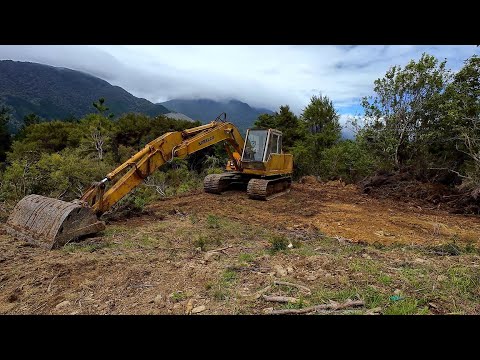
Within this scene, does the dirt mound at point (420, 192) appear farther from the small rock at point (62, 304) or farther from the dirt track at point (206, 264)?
the small rock at point (62, 304)

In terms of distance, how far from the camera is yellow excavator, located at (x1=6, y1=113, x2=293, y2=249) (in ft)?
17.2

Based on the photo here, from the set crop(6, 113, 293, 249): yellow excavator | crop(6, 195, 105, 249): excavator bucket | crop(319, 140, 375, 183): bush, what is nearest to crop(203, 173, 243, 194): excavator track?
crop(6, 113, 293, 249): yellow excavator

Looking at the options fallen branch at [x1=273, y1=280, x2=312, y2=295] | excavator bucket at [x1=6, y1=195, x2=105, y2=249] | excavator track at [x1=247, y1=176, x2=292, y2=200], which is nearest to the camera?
fallen branch at [x1=273, y1=280, x2=312, y2=295]

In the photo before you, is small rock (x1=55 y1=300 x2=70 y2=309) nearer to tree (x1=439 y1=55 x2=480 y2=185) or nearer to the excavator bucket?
the excavator bucket

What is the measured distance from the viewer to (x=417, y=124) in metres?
15.4

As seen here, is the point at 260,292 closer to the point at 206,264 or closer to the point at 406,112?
the point at 206,264

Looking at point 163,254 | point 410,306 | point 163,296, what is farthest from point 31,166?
point 410,306

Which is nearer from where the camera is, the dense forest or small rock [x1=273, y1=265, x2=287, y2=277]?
small rock [x1=273, y1=265, x2=287, y2=277]

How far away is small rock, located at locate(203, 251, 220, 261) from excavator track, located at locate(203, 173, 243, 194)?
19.8 ft

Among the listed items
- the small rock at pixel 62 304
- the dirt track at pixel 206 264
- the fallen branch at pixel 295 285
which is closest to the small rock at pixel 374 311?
the dirt track at pixel 206 264

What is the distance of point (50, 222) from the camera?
5.19 metres

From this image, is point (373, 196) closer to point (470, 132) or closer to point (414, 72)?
point (470, 132)
